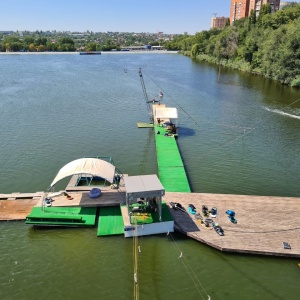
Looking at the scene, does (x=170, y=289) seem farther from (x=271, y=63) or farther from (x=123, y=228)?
(x=271, y=63)

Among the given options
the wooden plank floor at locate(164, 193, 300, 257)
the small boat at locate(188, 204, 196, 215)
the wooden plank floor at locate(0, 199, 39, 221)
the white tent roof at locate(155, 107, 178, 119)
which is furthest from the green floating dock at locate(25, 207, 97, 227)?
the white tent roof at locate(155, 107, 178, 119)

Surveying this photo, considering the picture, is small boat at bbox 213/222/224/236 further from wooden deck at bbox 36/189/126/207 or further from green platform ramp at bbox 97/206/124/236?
wooden deck at bbox 36/189/126/207

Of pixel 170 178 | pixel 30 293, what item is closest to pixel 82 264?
pixel 30 293

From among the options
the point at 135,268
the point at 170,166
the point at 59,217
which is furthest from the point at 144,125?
the point at 135,268

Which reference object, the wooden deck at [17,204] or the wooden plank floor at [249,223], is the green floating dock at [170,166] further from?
the wooden deck at [17,204]

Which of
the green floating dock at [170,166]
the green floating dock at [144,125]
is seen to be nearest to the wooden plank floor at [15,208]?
the green floating dock at [170,166]

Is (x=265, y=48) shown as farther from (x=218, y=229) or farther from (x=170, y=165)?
(x=218, y=229)

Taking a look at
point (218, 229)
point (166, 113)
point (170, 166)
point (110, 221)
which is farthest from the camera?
point (166, 113)
